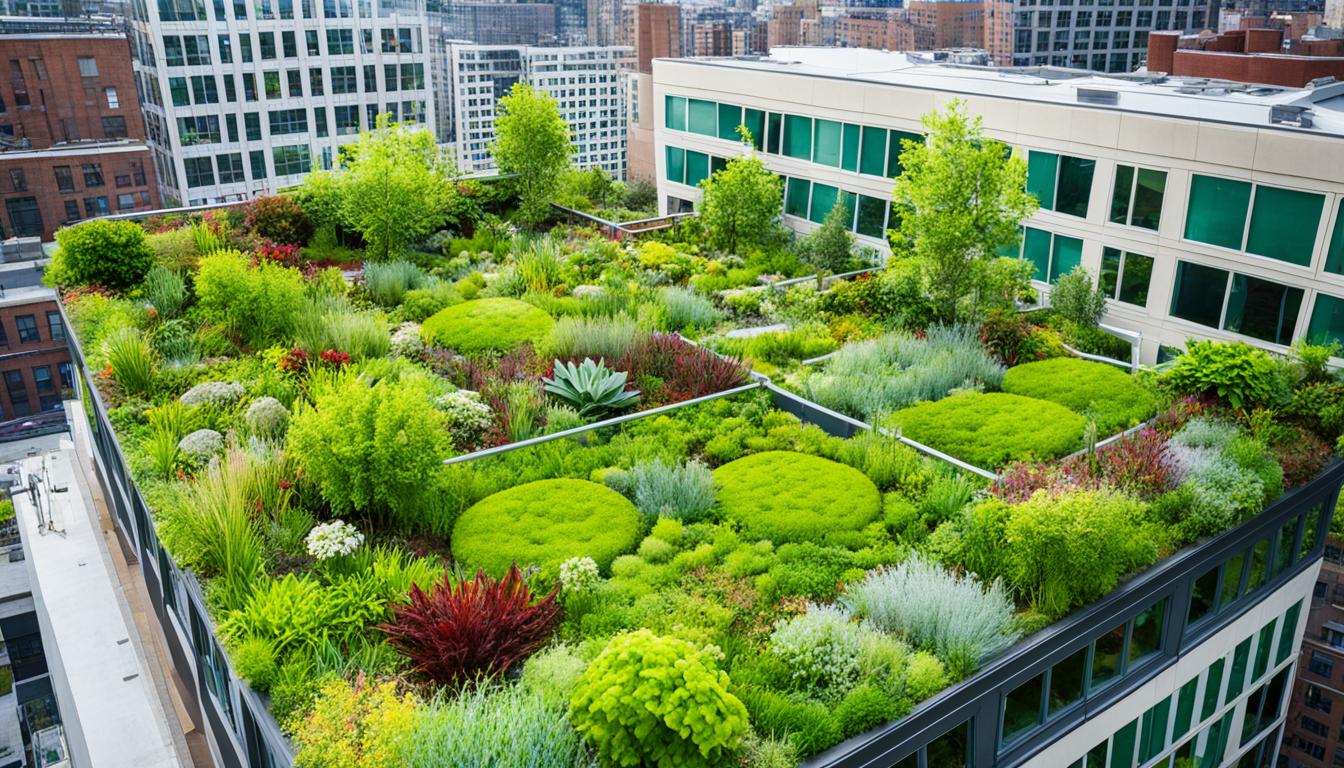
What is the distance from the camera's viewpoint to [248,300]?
50.1 ft

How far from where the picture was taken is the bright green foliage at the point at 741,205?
22109mm

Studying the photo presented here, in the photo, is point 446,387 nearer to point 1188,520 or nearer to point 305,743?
point 305,743

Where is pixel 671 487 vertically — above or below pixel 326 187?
below

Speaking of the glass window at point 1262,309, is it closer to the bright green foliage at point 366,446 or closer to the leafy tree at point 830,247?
the leafy tree at point 830,247

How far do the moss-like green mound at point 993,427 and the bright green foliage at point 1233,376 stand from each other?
6.03 feet

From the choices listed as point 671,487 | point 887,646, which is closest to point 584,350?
point 671,487

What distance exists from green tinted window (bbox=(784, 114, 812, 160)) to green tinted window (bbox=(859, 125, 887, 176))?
192 centimetres

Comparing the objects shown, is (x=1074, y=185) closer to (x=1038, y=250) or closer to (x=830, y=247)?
(x=1038, y=250)

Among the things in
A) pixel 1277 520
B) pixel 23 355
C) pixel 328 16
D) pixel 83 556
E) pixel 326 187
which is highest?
pixel 328 16

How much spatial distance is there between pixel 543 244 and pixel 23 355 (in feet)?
117

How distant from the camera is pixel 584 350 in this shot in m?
15.1

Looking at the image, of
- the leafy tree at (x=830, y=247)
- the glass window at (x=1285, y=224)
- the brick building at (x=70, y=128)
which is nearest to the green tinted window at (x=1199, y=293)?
the glass window at (x=1285, y=224)

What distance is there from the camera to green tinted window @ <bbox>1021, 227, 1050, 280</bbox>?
20203 mm

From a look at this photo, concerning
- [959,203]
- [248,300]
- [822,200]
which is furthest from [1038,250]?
[248,300]
